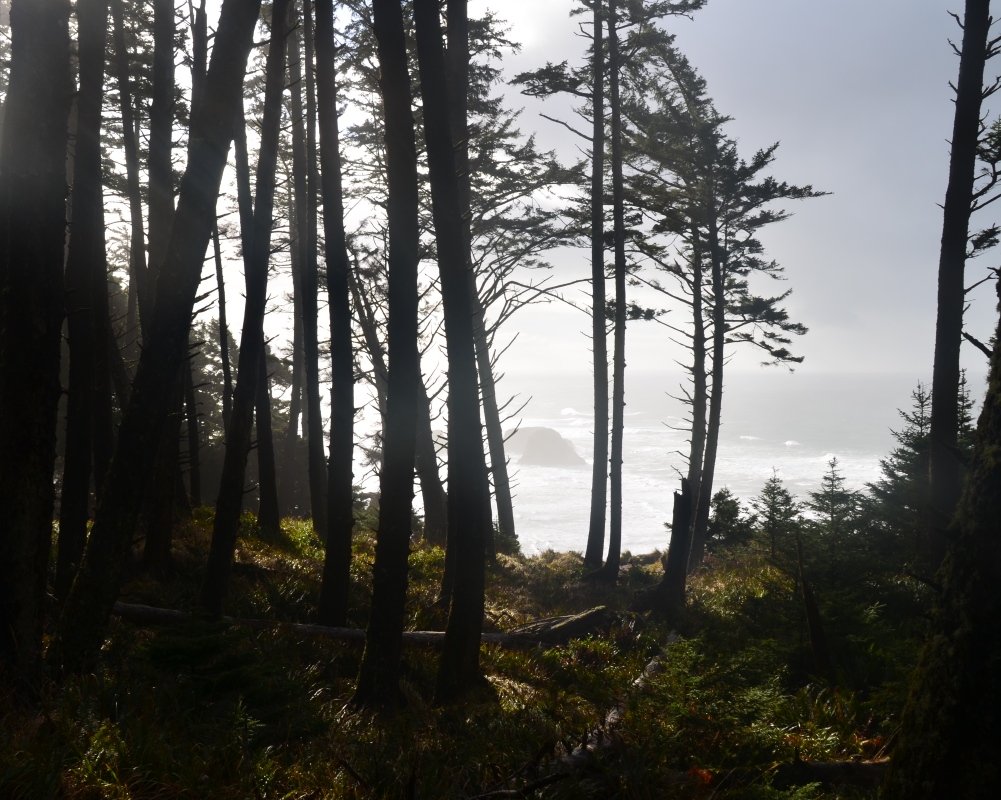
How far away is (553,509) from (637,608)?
4205cm

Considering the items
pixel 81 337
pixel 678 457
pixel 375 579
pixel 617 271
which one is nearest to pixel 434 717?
pixel 375 579

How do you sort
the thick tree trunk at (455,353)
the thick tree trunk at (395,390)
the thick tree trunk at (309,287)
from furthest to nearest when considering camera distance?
the thick tree trunk at (309,287) < the thick tree trunk at (455,353) < the thick tree trunk at (395,390)

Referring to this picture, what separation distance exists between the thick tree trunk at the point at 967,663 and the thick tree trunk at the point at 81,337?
7.53 m

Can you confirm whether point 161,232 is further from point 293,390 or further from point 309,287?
point 293,390

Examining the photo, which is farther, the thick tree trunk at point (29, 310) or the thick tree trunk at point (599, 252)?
the thick tree trunk at point (599, 252)

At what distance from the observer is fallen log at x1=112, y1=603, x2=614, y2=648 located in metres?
7.78

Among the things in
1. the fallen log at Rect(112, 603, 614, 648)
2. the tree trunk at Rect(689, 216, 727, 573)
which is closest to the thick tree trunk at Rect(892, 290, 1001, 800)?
the fallen log at Rect(112, 603, 614, 648)

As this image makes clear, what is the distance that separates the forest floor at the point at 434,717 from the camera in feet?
12.4

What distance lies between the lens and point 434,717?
6.05m

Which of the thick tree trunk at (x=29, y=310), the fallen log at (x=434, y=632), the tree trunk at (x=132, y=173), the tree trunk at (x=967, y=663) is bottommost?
the fallen log at (x=434, y=632)

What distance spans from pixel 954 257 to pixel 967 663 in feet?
29.5

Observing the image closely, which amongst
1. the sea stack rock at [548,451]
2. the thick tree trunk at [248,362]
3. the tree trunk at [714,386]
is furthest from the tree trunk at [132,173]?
the sea stack rock at [548,451]

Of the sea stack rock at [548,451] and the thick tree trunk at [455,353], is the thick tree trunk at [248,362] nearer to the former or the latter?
the thick tree trunk at [455,353]

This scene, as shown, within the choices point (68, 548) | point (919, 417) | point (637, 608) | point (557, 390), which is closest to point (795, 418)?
point (557, 390)
